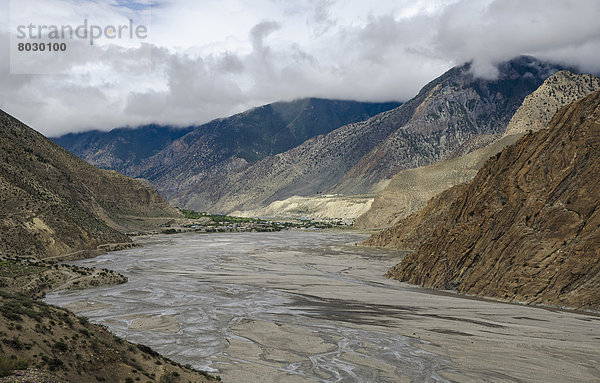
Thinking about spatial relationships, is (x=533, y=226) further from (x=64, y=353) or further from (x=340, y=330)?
(x=64, y=353)

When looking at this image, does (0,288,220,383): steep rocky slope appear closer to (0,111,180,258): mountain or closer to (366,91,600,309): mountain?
(366,91,600,309): mountain

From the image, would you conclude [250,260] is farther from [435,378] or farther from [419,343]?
[435,378]

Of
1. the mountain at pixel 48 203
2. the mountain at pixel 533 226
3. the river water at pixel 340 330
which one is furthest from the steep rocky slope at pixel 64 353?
the mountain at pixel 48 203

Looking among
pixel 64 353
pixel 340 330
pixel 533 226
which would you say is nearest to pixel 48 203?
pixel 340 330

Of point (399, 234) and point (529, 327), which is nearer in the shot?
point (529, 327)

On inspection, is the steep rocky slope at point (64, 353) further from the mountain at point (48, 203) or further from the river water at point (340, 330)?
the mountain at point (48, 203)

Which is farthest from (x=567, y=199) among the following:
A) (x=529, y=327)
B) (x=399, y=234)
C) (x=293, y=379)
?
(x=399, y=234)

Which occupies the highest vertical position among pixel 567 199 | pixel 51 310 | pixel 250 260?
pixel 567 199
